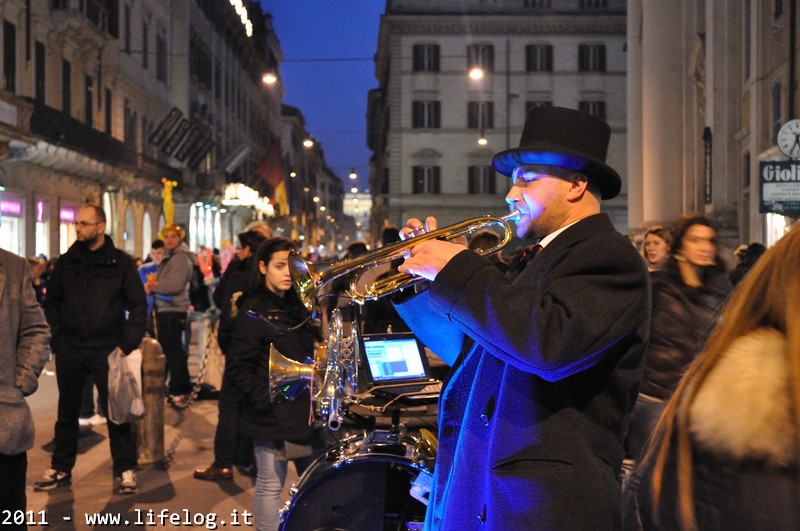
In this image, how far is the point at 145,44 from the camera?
42.4 metres

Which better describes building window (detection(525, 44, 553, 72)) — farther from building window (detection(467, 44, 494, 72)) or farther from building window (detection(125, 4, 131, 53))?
building window (detection(125, 4, 131, 53))

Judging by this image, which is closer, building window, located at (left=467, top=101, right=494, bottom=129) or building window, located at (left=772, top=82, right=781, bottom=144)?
building window, located at (left=772, top=82, right=781, bottom=144)

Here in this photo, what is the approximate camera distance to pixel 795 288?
62.5 inches

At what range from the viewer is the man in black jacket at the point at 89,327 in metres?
8.00

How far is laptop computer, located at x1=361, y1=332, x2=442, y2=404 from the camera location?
5.10 m

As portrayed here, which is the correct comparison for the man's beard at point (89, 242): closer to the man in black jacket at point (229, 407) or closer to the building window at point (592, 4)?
the man in black jacket at point (229, 407)

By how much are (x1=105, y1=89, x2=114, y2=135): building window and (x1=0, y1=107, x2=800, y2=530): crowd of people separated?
3124 cm

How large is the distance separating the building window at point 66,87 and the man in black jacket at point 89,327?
955 inches

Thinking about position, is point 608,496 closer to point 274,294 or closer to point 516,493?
point 516,493

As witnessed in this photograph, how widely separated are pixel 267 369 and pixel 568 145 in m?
3.17

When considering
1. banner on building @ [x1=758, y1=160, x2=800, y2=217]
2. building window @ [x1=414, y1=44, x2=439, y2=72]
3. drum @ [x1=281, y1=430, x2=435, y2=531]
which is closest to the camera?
drum @ [x1=281, y1=430, x2=435, y2=531]

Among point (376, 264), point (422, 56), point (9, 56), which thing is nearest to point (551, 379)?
point (376, 264)

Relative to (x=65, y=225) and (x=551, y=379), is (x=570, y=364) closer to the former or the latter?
Answer: (x=551, y=379)

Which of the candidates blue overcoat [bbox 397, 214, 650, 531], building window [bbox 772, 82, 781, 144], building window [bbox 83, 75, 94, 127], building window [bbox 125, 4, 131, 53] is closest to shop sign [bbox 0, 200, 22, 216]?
building window [bbox 83, 75, 94, 127]
